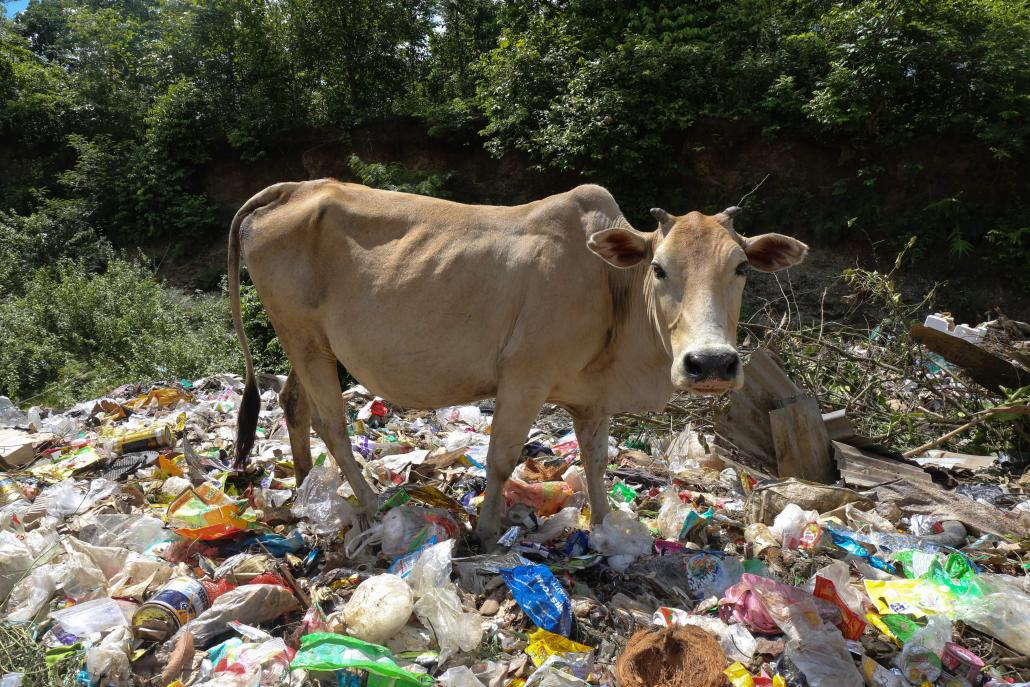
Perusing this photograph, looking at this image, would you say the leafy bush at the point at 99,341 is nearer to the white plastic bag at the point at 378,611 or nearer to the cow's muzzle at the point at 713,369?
the white plastic bag at the point at 378,611

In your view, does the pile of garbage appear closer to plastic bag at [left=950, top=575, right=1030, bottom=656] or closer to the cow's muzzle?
plastic bag at [left=950, top=575, right=1030, bottom=656]

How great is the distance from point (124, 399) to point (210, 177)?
43.0 feet

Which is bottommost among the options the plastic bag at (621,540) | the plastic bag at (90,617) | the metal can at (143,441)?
the metal can at (143,441)

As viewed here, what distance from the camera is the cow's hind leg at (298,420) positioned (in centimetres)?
464

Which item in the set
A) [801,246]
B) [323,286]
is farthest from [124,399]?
[801,246]

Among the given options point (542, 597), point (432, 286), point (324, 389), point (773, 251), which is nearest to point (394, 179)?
point (324, 389)

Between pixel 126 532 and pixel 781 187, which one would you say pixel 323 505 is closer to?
pixel 126 532

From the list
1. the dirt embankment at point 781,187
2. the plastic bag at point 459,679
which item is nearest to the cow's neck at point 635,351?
the plastic bag at point 459,679

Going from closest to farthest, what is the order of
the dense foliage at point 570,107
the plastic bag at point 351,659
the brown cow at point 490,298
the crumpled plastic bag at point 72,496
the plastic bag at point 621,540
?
the plastic bag at point 351,659 < the brown cow at point 490,298 < the plastic bag at point 621,540 < the crumpled plastic bag at point 72,496 < the dense foliage at point 570,107

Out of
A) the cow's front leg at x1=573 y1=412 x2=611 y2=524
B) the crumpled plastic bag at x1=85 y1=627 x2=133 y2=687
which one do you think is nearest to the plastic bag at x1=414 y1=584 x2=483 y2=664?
the crumpled plastic bag at x1=85 y1=627 x2=133 y2=687

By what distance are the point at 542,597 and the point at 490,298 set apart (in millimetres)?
1534

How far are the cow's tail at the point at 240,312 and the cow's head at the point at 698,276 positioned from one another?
215cm

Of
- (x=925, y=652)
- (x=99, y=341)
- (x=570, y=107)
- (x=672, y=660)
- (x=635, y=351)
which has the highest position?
(x=570, y=107)

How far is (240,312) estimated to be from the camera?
15.0 feet
